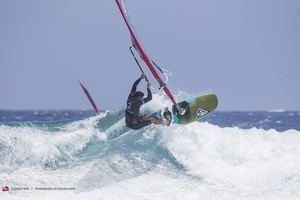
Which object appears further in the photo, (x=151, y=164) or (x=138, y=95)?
(x=138, y=95)

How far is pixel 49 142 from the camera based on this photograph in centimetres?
1364

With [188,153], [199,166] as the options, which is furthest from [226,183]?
[188,153]

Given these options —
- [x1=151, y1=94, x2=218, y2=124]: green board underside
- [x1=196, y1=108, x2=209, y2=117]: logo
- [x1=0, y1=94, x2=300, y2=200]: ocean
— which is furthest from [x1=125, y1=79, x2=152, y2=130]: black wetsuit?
[x1=196, y1=108, x2=209, y2=117]: logo

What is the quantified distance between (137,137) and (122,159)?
1.85 metres

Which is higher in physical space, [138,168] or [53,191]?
[53,191]

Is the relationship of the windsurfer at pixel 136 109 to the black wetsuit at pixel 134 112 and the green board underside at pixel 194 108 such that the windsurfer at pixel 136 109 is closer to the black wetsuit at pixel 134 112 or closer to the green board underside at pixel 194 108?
the black wetsuit at pixel 134 112

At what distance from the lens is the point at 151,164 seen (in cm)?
1206

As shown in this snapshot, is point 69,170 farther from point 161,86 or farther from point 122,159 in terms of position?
point 161,86

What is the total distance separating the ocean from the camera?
1008cm

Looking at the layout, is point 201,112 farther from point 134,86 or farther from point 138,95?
point 134,86

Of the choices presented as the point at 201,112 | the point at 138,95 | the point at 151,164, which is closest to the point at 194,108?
the point at 201,112

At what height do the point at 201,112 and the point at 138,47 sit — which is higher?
the point at 138,47

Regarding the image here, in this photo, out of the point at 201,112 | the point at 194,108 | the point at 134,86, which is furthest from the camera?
the point at 201,112

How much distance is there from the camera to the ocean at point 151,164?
10078 mm
